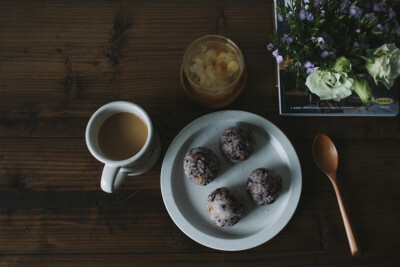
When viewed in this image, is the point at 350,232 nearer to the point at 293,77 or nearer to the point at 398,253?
the point at 398,253

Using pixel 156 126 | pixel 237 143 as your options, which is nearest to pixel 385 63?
pixel 237 143

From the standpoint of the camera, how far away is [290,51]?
73 cm

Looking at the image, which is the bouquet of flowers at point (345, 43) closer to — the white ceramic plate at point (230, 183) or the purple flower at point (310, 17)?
the purple flower at point (310, 17)

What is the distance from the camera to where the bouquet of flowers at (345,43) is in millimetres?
649

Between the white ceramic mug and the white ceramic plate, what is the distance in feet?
0.33

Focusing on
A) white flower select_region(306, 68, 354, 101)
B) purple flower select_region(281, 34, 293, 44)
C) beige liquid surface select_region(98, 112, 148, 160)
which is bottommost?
beige liquid surface select_region(98, 112, 148, 160)

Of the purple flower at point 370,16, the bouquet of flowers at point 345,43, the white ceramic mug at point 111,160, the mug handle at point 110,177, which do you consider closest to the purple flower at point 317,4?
the bouquet of flowers at point 345,43

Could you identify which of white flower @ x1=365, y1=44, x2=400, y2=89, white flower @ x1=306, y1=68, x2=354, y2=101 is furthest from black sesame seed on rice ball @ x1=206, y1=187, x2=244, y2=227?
white flower @ x1=365, y1=44, x2=400, y2=89

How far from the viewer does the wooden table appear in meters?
0.81

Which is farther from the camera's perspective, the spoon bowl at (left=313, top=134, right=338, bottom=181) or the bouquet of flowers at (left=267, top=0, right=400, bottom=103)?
the spoon bowl at (left=313, top=134, right=338, bottom=181)

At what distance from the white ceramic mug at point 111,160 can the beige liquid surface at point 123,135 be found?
0.01m

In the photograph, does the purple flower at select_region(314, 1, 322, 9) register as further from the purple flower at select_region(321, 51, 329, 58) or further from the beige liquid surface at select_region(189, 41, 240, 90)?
the beige liquid surface at select_region(189, 41, 240, 90)

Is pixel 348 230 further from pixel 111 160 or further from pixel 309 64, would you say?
pixel 111 160

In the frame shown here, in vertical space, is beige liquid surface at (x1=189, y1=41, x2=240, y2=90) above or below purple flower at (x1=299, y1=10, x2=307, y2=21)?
below
